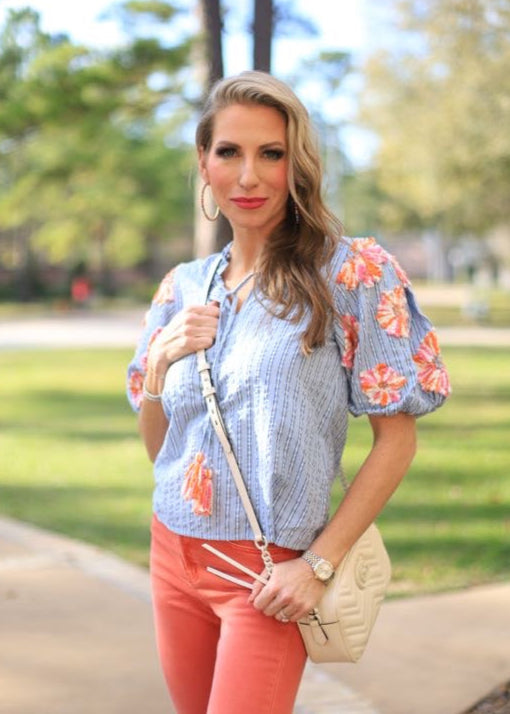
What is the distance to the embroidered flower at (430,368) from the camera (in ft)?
7.09

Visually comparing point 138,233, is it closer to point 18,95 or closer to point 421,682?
point 18,95

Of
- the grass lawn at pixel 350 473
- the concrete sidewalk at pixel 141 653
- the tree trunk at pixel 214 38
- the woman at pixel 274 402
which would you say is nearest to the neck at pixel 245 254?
the woman at pixel 274 402

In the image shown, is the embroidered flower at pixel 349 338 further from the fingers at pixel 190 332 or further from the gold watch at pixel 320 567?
the gold watch at pixel 320 567

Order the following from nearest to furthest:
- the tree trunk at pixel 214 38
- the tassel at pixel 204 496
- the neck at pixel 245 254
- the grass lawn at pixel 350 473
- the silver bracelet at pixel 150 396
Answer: the tassel at pixel 204 496 → the neck at pixel 245 254 → the silver bracelet at pixel 150 396 → the grass lawn at pixel 350 473 → the tree trunk at pixel 214 38

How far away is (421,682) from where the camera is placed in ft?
13.1

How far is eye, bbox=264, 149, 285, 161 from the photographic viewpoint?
2.21 metres

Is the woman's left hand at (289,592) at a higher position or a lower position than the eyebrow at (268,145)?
lower

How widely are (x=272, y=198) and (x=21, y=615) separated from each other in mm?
3123

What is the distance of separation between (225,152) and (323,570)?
0.85 meters

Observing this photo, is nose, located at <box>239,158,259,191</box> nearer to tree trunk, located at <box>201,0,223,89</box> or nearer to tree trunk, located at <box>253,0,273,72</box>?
tree trunk, located at <box>201,0,223,89</box>

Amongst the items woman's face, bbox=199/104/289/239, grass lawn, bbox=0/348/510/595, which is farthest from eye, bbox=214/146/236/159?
grass lawn, bbox=0/348/510/595

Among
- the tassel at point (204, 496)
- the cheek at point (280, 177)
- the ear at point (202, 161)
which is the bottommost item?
the tassel at point (204, 496)

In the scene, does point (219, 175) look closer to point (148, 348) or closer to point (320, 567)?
point (148, 348)

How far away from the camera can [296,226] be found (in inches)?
89.3
